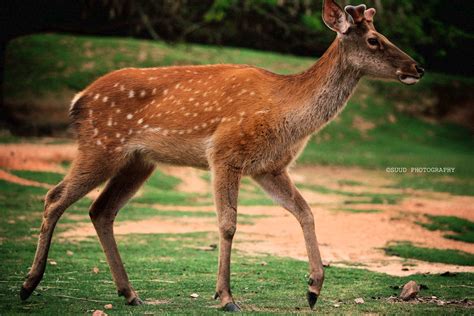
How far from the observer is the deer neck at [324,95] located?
836 centimetres

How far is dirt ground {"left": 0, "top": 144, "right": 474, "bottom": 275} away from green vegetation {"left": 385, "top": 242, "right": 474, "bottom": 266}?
232mm

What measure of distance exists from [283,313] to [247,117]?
194 centimetres

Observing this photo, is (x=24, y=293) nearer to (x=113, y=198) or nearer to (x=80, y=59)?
(x=113, y=198)

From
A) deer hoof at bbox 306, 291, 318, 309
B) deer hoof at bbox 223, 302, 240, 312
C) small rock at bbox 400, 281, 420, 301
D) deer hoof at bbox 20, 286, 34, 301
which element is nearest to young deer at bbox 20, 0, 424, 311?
deer hoof at bbox 20, 286, 34, 301

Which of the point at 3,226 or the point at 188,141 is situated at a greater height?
the point at 188,141

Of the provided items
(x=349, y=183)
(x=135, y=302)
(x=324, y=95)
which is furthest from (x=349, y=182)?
(x=135, y=302)

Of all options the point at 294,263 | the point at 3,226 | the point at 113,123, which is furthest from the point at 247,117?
the point at 3,226

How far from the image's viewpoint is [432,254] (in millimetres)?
12469

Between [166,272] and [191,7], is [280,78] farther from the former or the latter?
[191,7]

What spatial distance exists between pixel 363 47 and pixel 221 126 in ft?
5.24

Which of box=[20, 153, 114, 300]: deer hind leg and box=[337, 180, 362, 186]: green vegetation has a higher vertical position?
box=[20, 153, 114, 300]: deer hind leg

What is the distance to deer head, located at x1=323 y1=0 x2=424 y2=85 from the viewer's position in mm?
8312

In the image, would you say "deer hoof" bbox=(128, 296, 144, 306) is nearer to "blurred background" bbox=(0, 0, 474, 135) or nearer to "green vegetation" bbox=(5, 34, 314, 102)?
"blurred background" bbox=(0, 0, 474, 135)

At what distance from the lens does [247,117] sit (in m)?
8.27
